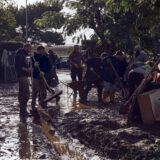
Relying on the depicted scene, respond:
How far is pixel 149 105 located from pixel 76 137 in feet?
5.30

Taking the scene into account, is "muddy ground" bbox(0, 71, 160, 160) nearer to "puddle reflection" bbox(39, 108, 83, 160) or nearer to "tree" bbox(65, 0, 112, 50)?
"puddle reflection" bbox(39, 108, 83, 160)

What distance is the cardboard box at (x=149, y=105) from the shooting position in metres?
8.16

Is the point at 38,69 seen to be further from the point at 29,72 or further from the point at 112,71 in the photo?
the point at 112,71

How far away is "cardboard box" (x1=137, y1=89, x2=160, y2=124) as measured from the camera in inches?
321

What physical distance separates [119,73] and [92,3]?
25.0ft

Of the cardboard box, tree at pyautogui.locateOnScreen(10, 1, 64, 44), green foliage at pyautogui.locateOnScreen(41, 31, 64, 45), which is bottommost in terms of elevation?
the cardboard box

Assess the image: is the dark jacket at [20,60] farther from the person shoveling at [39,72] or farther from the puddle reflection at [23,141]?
the puddle reflection at [23,141]

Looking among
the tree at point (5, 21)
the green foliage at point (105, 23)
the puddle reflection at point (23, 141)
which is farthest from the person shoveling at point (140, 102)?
the tree at point (5, 21)

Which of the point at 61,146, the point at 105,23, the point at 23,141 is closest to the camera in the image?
the point at 61,146

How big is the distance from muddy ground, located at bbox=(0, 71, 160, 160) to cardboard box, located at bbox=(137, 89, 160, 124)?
238 millimetres

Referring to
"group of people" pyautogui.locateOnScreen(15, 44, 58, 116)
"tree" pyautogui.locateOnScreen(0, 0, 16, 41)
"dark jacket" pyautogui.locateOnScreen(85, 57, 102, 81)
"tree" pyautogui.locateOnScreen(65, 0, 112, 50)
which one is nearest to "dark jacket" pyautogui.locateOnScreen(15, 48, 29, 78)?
"group of people" pyautogui.locateOnScreen(15, 44, 58, 116)

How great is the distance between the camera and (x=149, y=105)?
8188mm

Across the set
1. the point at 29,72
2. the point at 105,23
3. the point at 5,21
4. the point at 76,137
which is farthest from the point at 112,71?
the point at 5,21

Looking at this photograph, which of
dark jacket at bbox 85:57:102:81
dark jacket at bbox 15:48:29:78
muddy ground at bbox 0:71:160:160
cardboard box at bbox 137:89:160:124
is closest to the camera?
muddy ground at bbox 0:71:160:160
